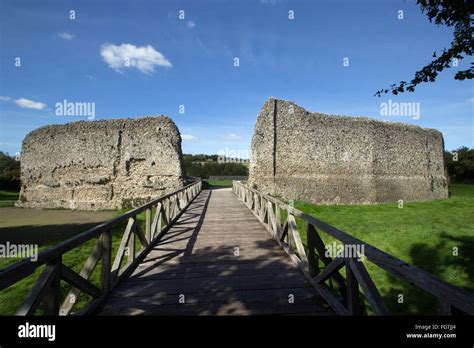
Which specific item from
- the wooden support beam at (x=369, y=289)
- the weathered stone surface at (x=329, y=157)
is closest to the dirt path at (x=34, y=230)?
the wooden support beam at (x=369, y=289)

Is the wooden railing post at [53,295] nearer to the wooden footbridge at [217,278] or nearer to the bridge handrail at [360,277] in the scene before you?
the wooden footbridge at [217,278]

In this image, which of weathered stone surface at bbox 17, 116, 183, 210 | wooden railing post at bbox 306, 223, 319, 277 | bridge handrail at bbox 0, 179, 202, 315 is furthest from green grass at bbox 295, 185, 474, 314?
weathered stone surface at bbox 17, 116, 183, 210

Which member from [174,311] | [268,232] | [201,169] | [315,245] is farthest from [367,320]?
[201,169]

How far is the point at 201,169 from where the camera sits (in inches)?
1855

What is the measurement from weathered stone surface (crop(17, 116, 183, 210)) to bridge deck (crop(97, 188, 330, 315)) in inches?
509

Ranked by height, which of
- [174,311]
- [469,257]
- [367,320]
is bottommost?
[469,257]

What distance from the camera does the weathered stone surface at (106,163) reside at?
724 inches

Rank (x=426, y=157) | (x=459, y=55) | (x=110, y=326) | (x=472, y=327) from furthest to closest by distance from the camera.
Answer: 1. (x=426, y=157)
2. (x=459, y=55)
3. (x=110, y=326)
4. (x=472, y=327)

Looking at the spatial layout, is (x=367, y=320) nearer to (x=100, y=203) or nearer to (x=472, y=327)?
(x=472, y=327)

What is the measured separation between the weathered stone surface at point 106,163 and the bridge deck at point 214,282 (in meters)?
12.9

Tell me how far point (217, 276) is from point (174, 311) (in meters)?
1.04

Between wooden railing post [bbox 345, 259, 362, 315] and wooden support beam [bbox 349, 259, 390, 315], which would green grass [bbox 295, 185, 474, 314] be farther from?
wooden support beam [bbox 349, 259, 390, 315]

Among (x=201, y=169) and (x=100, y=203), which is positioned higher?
(x=201, y=169)

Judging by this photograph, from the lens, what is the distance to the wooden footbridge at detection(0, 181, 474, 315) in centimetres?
210
